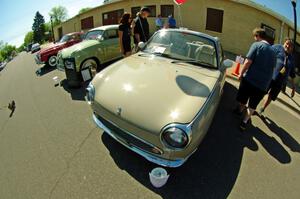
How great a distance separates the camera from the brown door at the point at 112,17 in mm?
18837

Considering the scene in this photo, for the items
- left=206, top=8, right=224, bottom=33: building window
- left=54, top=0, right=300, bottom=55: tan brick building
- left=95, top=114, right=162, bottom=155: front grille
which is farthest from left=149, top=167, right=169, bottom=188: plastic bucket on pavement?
left=206, top=8, right=224, bottom=33: building window

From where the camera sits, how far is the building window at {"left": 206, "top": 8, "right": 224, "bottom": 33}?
11.3 meters

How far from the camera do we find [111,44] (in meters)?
6.97

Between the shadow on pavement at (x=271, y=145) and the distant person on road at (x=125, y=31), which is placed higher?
the distant person on road at (x=125, y=31)

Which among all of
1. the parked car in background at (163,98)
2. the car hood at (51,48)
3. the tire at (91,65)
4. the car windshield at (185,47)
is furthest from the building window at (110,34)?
the parked car in background at (163,98)

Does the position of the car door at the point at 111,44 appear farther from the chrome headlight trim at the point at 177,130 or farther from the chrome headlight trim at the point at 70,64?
the chrome headlight trim at the point at 177,130

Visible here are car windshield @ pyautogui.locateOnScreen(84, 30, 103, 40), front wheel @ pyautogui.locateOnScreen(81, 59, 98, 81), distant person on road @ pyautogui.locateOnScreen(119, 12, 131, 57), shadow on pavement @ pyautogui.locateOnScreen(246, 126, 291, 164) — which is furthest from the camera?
car windshield @ pyautogui.locateOnScreen(84, 30, 103, 40)

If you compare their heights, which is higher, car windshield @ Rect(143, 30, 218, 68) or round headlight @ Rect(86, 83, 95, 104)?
car windshield @ Rect(143, 30, 218, 68)

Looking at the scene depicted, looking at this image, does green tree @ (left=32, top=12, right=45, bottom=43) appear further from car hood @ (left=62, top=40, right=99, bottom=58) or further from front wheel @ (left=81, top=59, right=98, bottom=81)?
front wheel @ (left=81, top=59, right=98, bottom=81)

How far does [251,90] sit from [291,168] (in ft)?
4.57

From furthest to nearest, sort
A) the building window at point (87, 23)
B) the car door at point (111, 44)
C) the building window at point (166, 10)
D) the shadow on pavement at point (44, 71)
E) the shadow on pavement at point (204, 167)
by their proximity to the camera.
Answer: the building window at point (87, 23), the building window at point (166, 10), the shadow on pavement at point (44, 71), the car door at point (111, 44), the shadow on pavement at point (204, 167)

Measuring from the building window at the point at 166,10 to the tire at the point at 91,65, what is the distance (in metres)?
10.0

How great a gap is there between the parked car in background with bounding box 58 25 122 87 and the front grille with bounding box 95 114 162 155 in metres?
3.36

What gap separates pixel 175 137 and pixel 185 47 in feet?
6.62
